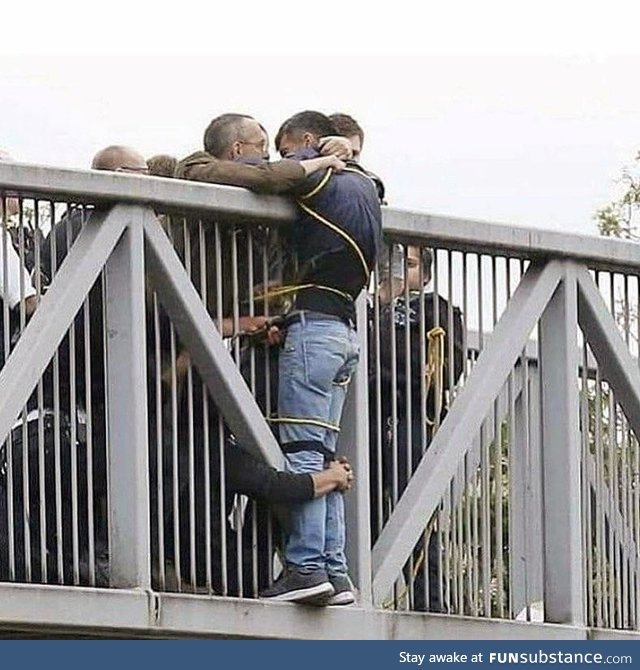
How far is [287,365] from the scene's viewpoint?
1128 centimetres

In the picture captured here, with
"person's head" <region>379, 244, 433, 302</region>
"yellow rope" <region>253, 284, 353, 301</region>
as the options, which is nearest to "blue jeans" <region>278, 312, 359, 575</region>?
"yellow rope" <region>253, 284, 353, 301</region>

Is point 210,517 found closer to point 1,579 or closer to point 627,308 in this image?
point 1,579

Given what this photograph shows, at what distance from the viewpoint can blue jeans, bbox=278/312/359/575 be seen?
11.2m

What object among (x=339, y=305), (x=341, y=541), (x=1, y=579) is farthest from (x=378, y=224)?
(x=1, y=579)

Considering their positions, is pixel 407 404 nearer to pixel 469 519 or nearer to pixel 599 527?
pixel 469 519

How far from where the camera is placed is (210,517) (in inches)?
440

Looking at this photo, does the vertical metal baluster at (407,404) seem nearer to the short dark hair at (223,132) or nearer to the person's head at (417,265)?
the person's head at (417,265)

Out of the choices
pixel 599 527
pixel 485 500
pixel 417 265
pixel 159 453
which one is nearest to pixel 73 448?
pixel 159 453

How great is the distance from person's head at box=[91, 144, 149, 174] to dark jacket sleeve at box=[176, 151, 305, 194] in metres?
0.66
